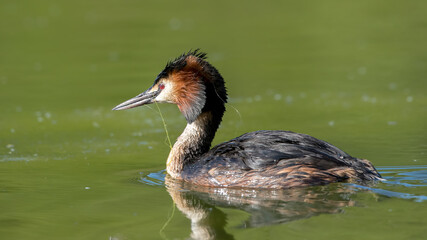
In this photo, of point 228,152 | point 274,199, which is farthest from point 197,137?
point 274,199

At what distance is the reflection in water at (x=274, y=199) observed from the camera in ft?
21.3

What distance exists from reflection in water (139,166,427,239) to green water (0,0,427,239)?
0.02m

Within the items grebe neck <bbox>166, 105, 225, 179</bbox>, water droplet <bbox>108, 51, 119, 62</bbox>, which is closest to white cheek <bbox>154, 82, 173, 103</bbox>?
grebe neck <bbox>166, 105, 225, 179</bbox>

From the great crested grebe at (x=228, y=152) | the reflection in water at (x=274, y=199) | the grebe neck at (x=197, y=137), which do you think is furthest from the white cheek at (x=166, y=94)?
the reflection in water at (x=274, y=199)

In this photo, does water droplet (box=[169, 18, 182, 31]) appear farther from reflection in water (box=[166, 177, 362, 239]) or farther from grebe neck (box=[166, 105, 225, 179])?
reflection in water (box=[166, 177, 362, 239])

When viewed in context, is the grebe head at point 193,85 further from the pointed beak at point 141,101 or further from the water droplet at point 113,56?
the water droplet at point 113,56

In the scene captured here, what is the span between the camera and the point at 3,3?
2505cm

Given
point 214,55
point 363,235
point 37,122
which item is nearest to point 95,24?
point 214,55

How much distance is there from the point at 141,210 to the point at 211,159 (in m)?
1.22

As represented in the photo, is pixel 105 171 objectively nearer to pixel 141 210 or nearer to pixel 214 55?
pixel 141 210

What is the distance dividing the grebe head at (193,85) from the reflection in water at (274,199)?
1.03 meters

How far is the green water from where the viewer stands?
664cm

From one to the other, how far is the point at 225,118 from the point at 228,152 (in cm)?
391

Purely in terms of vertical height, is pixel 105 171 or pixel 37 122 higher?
pixel 37 122
